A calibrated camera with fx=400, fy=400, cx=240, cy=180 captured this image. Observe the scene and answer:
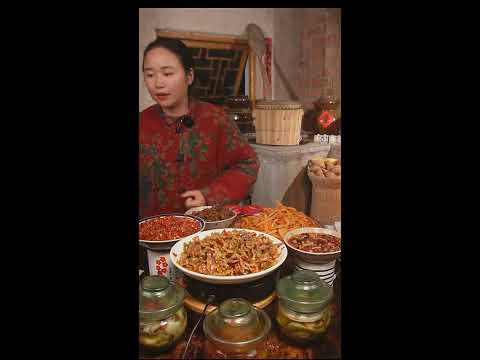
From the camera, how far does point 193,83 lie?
4.09 ft

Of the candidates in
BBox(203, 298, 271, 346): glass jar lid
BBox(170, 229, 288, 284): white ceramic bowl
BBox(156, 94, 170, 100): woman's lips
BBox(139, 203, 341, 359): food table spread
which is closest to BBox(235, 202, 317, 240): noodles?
BBox(139, 203, 341, 359): food table spread

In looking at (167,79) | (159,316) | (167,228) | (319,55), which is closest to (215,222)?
(167,228)

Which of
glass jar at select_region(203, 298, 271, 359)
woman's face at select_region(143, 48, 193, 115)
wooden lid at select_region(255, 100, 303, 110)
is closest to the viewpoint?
glass jar at select_region(203, 298, 271, 359)

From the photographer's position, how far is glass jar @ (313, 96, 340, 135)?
3.99ft

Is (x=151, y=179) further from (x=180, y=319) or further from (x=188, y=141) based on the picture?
(x=180, y=319)

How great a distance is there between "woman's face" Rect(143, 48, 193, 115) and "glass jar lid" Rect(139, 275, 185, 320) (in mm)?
521

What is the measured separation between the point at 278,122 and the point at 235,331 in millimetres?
658

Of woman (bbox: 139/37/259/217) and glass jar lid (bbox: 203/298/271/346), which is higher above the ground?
woman (bbox: 139/37/259/217)

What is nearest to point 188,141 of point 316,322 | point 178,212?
point 178,212

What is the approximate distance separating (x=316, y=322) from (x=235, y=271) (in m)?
0.25

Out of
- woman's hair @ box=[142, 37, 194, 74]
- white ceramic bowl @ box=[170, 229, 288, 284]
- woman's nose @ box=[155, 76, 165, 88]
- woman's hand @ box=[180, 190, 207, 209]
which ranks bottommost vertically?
white ceramic bowl @ box=[170, 229, 288, 284]

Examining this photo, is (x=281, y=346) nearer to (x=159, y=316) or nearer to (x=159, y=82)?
(x=159, y=316)

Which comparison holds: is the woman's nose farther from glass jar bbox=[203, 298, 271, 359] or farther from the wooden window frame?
glass jar bbox=[203, 298, 271, 359]

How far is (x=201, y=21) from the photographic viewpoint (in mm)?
1205
